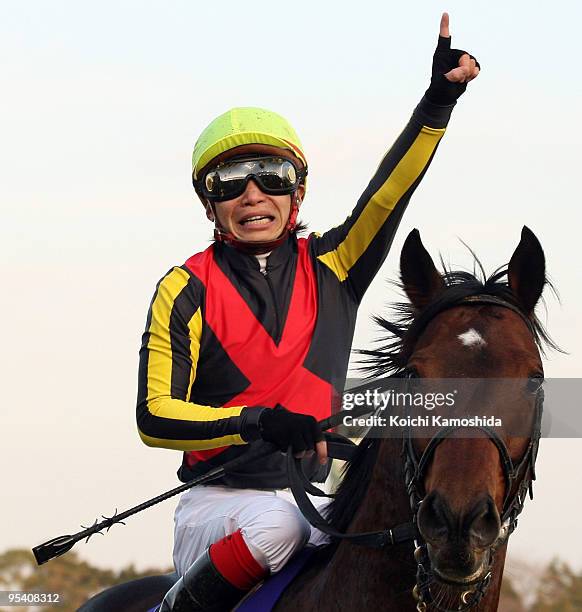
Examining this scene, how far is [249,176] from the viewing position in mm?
4688

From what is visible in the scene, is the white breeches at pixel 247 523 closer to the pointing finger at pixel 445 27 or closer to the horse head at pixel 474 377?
the horse head at pixel 474 377

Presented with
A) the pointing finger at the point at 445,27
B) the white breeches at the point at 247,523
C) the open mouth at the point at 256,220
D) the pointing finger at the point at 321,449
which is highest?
the pointing finger at the point at 445,27

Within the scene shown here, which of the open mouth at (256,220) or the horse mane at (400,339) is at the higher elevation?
the open mouth at (256,220)

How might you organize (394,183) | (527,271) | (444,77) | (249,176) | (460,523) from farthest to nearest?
(249,176) < (394,183) < (444,77) < (527,271) < (460,523)

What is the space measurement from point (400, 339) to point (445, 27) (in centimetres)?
120

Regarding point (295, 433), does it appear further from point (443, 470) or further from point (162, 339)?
point (162, 339)

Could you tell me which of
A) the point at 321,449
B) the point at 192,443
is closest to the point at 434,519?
the point at 321,449

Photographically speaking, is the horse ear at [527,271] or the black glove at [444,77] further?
the black glove at [444,77]

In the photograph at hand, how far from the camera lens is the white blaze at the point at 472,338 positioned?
11.5 ft

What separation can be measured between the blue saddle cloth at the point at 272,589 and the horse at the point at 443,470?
3 centimetres

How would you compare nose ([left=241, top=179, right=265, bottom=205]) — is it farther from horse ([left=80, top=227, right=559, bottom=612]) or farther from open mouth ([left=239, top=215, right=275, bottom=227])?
horse ([left=80, top=227, right=559, bottom=612])

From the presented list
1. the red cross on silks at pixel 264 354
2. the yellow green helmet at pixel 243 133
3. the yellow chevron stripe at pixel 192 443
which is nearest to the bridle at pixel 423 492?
the yellow chevron stripe at pixel 192 443

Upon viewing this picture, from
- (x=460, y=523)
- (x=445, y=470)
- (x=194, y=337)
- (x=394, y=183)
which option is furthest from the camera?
(x=394, y=183)

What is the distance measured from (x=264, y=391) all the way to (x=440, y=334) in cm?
103
